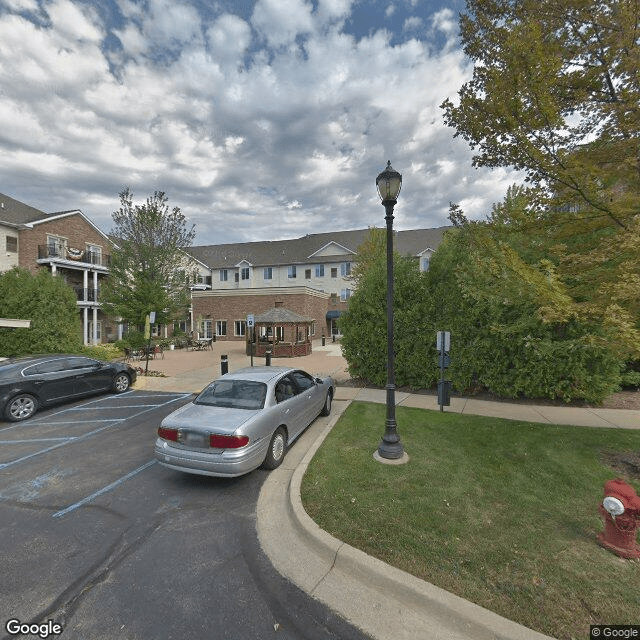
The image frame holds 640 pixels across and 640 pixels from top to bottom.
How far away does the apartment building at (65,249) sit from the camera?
24047mm

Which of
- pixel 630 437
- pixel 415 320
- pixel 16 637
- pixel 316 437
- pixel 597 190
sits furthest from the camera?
pixel 415 320

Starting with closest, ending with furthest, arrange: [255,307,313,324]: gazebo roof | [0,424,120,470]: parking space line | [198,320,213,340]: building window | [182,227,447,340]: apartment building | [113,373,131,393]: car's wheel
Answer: [0,424,120,470]: parking space line, [113,373,131,393]: car's wheel, [255,307,313,324]: gazebo roof, [182,227,447,340]: apartment building, [198,320,213,340]: building window

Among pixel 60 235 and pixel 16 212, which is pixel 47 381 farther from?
pixel 16 212

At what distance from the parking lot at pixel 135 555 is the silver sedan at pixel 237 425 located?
0.48 meters

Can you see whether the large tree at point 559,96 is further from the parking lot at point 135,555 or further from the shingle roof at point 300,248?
the shingle roof at point 300,248

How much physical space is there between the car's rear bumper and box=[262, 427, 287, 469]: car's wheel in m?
0.41

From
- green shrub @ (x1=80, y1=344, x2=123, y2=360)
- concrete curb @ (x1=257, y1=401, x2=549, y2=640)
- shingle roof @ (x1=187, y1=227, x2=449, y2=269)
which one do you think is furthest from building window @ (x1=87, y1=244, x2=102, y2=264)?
concrete curb @ (x1=257, y1=401, x2=549, y2=640)

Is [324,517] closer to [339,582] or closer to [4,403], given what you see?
[339,582]

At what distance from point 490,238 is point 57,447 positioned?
30.2 ft

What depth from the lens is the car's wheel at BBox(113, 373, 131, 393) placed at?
11.0m

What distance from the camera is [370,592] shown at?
307 cm

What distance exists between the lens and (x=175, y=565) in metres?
3.43

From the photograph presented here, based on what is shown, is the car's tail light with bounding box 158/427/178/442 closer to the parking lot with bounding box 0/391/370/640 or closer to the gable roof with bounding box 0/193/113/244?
the parking lot with bounding box 0/391/370/640

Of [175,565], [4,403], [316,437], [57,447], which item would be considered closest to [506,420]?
[316,437]
